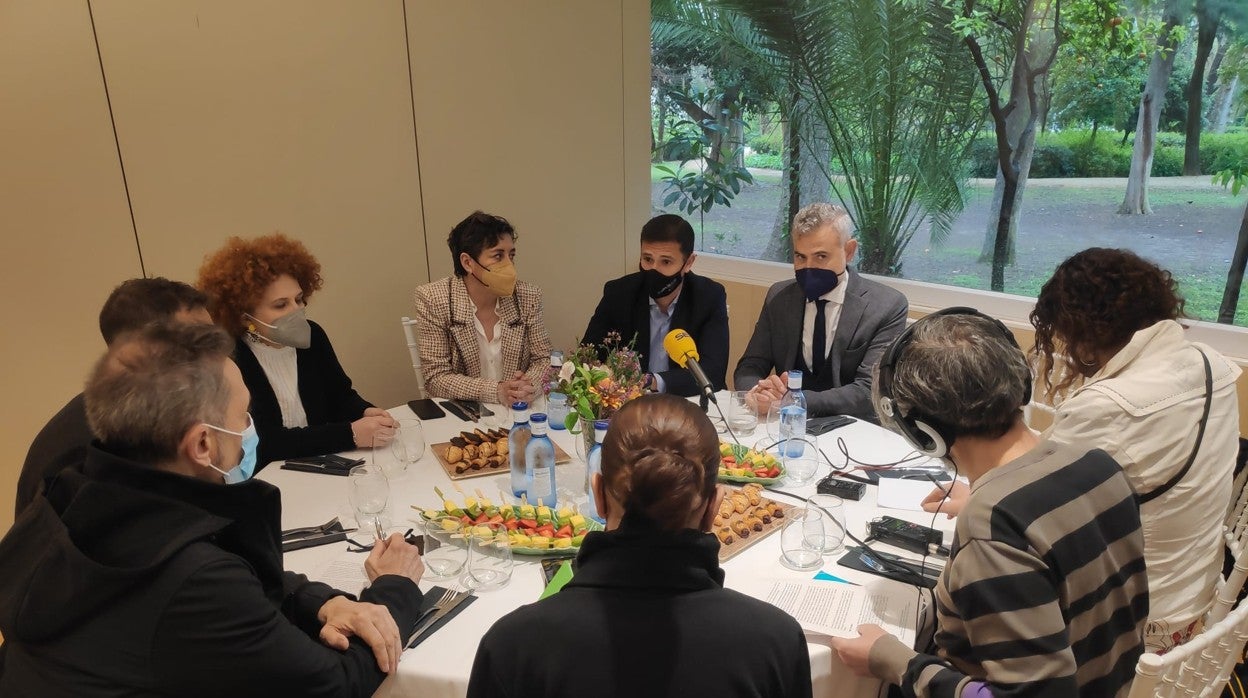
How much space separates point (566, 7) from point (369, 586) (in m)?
3.27

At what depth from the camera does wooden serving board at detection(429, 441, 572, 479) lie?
2.16 metres

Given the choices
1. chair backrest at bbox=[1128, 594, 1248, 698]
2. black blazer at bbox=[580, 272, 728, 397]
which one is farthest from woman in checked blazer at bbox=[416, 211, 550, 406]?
chair backrest at bbox=[1128, 594, 1248, 698]

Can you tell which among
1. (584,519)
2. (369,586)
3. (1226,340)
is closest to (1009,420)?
(584,519)

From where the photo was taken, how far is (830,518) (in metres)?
1.85

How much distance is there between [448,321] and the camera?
3057 mm

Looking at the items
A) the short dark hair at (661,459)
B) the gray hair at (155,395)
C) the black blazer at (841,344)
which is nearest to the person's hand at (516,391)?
the black blazer at (841,344)

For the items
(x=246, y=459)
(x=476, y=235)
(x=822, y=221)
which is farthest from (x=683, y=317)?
(x=246, y=459)

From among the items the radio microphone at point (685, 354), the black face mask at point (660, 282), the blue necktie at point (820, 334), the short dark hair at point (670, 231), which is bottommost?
the blue necktie at point (820, 334)

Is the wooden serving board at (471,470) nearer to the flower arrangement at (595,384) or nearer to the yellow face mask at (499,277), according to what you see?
the flower arrangement at (595,384)

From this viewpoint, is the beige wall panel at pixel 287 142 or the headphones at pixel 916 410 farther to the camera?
the beige wall panel at pixel 287 142

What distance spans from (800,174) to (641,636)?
13.3ft

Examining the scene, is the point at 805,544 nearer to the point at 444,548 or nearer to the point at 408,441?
the point at 444,548

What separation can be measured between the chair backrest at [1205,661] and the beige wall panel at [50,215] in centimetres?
346

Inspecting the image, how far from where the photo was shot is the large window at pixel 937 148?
10.7ft
